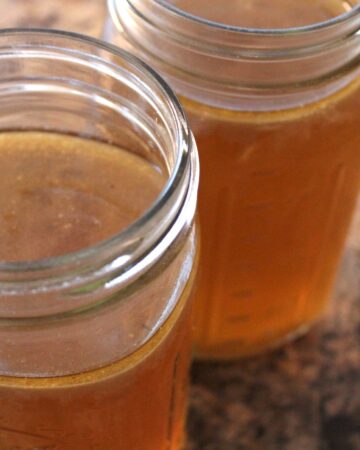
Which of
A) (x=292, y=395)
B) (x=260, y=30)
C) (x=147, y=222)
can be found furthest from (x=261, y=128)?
(x=292, y=395)

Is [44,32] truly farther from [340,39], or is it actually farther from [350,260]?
[350,260]

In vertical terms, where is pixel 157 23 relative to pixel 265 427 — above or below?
above

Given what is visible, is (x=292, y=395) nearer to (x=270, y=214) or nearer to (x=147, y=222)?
(x=270, y=214)

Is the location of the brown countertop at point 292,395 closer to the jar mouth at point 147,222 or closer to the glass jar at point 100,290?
the glass jar at point 100,290

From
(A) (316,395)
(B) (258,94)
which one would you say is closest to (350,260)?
(A) (316,395)

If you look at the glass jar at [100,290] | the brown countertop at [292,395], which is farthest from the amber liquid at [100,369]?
the brown countertop at [292,395]

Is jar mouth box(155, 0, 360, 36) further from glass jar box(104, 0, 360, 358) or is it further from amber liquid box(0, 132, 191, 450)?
amber liquid box(0, 132, 191, 450)

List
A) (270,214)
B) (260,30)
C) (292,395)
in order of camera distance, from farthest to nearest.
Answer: (292,395) → (270,214) → (260,30)
